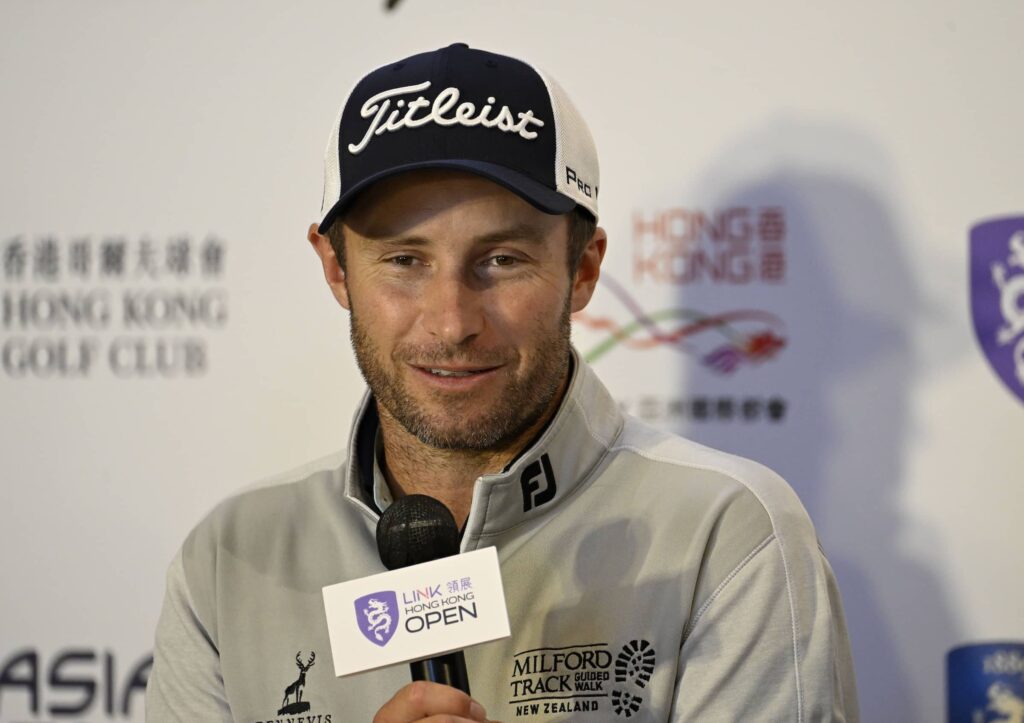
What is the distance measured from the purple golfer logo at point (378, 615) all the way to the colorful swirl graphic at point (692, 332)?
3.34 ft

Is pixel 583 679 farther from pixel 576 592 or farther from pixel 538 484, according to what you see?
pixel 538 484

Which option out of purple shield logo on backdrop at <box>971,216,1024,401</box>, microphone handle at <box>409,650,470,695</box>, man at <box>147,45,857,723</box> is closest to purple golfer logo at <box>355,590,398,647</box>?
microphone handle at <box>409,650,470,695</box>

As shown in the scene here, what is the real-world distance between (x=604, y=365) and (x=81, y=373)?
0.88 meters

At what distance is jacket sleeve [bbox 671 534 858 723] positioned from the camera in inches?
45.4

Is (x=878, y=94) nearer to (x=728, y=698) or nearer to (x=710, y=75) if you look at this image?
(x=710, y=75)

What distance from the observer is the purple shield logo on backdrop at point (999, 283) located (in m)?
1.78

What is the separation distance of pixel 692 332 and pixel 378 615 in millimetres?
1055

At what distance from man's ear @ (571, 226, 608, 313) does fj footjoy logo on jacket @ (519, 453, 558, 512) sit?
0.19 m

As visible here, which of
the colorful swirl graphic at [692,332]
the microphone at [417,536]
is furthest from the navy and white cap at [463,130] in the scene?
the colorful swirl graphic at [692,332]

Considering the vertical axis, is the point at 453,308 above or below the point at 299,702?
above

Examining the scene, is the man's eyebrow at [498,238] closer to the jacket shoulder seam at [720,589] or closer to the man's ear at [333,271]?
the man's ear at [333,271]

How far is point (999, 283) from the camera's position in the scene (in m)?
1.78

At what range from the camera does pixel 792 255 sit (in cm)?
183

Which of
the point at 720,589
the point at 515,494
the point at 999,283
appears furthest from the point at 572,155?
the point at 999,283
